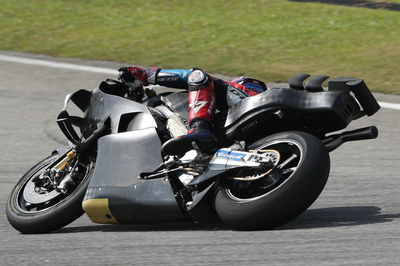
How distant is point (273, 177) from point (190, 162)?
2.23 ft

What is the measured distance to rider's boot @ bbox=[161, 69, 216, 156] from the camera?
18.7 feet

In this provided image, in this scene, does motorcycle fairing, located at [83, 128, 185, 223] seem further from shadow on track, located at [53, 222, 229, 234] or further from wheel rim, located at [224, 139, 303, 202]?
wheel rim, located at [224, 139, 303, 202]

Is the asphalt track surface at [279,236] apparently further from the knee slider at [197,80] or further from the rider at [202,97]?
the knee slider at [197,80]

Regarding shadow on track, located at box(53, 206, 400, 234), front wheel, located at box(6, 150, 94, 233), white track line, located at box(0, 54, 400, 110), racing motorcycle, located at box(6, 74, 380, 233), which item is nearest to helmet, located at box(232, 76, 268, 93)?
racing motorcycle, located at box(6, 74, 380, 233)

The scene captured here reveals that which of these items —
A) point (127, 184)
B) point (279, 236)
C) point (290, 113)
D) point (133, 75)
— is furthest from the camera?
point (133, 75)

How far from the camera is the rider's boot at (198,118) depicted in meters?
5.70

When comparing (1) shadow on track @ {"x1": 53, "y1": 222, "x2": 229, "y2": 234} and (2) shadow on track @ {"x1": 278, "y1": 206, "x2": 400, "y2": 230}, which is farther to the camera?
(1) shadow on track @ {"x1": 53, "y1": 222, "x2": 229, "y2": 234}

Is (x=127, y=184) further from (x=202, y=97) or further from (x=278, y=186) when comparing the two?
(x=278, y=186)

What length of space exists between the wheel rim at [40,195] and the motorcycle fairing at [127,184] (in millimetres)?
254

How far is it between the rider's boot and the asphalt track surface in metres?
0.57

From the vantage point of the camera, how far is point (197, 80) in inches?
229

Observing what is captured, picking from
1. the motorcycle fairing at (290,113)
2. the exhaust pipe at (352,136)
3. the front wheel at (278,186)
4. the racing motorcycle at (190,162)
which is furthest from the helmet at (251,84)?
the exhaust pipe at (352,136)

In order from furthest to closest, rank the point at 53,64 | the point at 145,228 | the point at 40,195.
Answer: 1. the point at 53,64
2. the point at 40,195
3. the point at 145,228

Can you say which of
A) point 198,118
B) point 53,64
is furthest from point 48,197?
point 53,64
